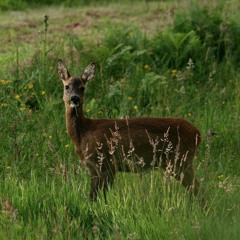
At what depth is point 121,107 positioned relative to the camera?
10.6 metres

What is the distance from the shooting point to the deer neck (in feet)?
29.2

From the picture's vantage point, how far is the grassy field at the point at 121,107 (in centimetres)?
720

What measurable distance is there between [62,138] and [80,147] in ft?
3.17

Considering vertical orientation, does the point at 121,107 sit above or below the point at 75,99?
below

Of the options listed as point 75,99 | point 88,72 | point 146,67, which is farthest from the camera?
point 146,67

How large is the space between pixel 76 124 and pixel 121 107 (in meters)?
1.76

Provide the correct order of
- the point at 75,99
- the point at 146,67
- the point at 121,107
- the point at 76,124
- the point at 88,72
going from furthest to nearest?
the point at 146,67 < the point at 121,107 < the point at 88,72 < the point at 76,124 < the point at 75,99

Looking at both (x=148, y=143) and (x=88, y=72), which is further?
(x=88, y=72)

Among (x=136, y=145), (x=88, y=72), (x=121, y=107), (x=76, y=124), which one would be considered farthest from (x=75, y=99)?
(x=121, y=107)

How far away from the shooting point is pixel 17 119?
9.77 m

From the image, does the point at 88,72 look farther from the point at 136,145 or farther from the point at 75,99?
the point at 136,145

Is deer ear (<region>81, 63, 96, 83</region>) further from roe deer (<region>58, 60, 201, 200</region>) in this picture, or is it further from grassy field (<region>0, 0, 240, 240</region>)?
grassy field (<region>0, 0, 240, 240</region>)

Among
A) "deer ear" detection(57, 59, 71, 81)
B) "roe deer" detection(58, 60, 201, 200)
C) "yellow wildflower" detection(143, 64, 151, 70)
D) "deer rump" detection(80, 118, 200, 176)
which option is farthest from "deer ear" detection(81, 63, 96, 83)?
"yellow wildflower" detection(143, 64, 151, 70)

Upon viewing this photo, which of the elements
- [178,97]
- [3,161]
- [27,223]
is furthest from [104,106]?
[27,223]
